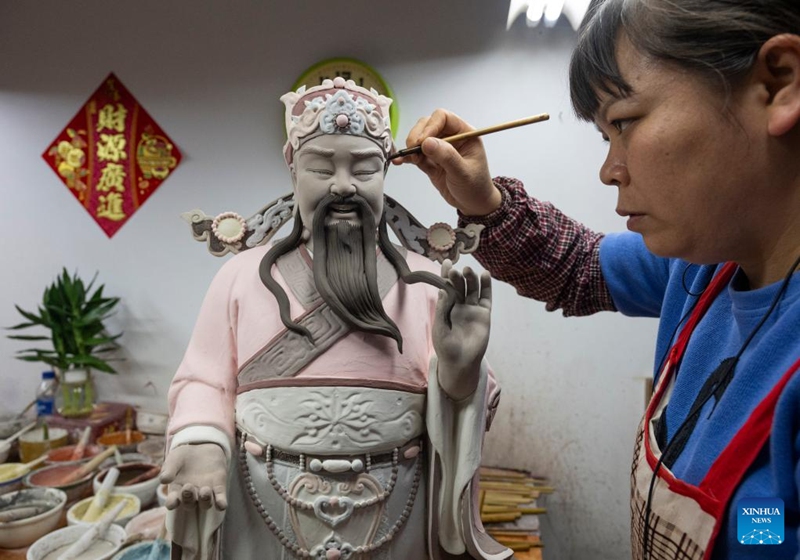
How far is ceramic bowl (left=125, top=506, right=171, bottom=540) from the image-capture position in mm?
2033

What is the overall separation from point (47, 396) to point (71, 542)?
110 centimetres

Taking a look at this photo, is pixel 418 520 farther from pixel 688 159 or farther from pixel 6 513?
pixel 6 513

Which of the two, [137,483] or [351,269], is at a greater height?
[351,269]

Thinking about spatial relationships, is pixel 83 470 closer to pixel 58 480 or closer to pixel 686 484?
pixel 58 480

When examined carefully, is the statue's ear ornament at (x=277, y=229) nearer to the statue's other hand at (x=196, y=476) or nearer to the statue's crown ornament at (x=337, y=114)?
the statue's crown ornament at (x=337, y=114)

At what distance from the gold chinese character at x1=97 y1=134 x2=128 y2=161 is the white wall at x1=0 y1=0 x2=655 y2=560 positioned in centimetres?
23

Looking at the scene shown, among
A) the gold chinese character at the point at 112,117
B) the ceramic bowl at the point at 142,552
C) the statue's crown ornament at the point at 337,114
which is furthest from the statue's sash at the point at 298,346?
the gold chinese character at the point at 112,117

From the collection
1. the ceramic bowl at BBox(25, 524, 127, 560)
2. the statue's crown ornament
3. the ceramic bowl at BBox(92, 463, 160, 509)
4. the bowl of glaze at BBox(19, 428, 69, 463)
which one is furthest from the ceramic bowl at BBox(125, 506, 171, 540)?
the statue's crown ornament

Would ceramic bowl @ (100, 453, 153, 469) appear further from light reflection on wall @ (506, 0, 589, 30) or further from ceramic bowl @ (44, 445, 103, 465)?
light reflection on wall @ (506, 0, 589, 30)

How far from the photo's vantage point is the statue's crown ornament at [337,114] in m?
1.17

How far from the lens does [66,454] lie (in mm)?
2547

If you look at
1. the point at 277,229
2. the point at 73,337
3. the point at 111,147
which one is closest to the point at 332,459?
the point at 277,229

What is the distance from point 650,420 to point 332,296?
660 mm

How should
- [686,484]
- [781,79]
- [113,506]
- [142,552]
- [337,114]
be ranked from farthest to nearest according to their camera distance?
[113,506], [142,552], [337,114], [686,484], [781,79]
